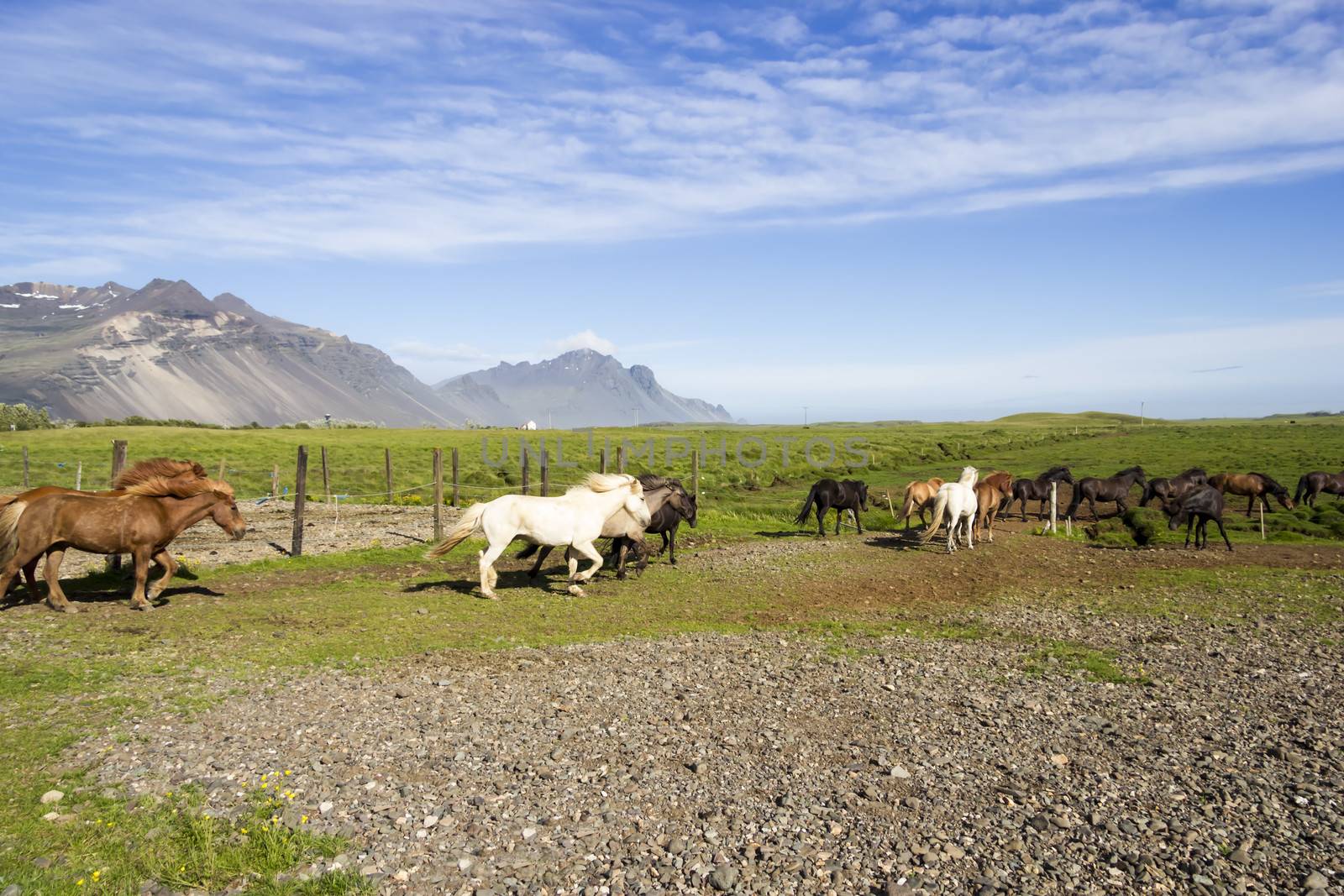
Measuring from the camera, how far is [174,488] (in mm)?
13812

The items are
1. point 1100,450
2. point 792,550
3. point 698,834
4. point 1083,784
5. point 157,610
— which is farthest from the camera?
point 1100,450

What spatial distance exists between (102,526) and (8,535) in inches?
45.8

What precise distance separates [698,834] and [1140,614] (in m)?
11.1

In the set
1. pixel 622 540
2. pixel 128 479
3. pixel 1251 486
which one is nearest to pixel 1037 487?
pixel 1251 486

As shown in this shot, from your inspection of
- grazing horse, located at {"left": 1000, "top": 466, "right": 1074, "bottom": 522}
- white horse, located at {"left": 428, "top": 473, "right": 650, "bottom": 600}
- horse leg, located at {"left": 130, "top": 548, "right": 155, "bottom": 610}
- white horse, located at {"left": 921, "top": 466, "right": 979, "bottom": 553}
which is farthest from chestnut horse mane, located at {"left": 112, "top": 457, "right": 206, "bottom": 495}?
grazing horse, located at {"left": 1000, "top": 466, "right": 1074, "bottom": 522}

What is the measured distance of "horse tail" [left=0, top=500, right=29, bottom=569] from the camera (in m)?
11.9

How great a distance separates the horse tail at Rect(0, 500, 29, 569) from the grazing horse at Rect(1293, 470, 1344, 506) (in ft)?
125

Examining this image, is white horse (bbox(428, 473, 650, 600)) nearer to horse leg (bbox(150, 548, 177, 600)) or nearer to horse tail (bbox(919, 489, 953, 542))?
horse leg (bbox(150, 548, 177, 600))

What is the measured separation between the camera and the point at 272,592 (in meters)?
14.6

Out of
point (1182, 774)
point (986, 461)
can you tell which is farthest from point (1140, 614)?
point (986, 461)

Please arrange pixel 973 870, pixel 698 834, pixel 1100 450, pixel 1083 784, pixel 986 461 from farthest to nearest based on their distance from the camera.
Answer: pixel 1100 450
pixel 986 461
pixel 1083 784
pixel 698 834
pixel 973 870

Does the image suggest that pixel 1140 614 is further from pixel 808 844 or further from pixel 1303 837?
pixel 808 844

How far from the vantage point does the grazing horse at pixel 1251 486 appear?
2833cm

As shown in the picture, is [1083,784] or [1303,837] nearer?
[1303,837]
